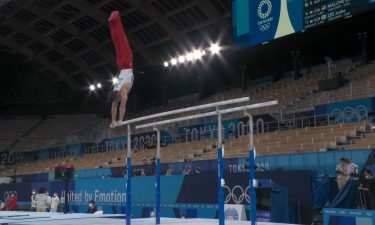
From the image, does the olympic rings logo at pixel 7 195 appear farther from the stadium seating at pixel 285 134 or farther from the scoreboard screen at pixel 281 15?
the scoreboard screen at pixel 281 15

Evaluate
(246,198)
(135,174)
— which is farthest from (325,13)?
(135,174)

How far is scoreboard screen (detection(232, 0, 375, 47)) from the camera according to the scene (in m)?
15.4

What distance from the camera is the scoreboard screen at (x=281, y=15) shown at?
1539 cm

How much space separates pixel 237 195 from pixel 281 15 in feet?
22.7

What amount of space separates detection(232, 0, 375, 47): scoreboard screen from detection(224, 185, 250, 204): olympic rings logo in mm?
6206

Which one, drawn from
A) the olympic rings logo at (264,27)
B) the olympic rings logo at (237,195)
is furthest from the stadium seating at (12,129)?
the olympic rings logo at (237,195)

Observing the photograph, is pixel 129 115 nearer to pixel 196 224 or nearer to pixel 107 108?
pixel 107 108

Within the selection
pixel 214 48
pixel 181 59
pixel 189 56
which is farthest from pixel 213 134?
pixel 181 59

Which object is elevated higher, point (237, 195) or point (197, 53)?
point (197, 53)

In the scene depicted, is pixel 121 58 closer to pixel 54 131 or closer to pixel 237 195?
pixel 237 195

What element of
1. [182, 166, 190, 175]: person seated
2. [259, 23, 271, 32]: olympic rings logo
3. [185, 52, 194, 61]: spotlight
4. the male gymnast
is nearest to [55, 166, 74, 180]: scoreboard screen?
[182, 166, 190, 175]: person seated

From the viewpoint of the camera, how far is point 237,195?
43.7ft

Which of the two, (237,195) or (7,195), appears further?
(7,195)

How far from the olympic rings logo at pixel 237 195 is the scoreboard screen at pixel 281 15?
6.21m
